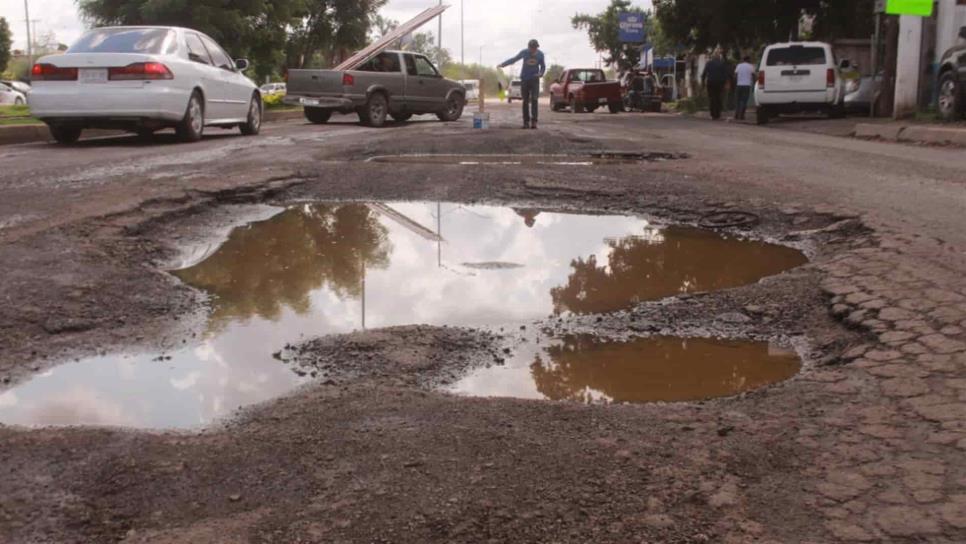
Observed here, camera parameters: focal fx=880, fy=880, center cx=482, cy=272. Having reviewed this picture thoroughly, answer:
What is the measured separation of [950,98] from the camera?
14.4 meters

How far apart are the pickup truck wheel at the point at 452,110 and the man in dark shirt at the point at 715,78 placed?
6.31 meters

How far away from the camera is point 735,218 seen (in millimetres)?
6305

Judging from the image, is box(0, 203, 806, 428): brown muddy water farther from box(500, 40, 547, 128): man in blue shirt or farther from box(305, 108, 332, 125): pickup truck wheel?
box(305, 108, 332, 125): pickup truck wheel

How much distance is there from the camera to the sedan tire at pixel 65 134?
1125 cm

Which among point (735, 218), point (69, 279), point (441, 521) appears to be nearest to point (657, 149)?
point (735, 218)

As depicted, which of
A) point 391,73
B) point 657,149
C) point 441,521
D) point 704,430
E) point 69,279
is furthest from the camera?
point 391,73

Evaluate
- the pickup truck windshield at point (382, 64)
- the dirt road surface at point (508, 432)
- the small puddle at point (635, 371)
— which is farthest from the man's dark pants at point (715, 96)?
the small puddle at point (635, 371)

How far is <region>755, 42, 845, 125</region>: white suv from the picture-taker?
739 inches

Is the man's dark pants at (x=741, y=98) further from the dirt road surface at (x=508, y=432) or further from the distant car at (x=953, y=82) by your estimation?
the dirt road surface at (x=508, y=432)

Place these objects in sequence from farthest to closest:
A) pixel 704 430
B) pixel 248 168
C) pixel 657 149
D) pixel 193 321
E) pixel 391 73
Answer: pixel 391 73
pixel 657 149
pixel 248 168
pixel 193 321
pixel 704 430

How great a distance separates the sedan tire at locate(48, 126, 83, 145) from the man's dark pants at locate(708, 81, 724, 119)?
15663 millimetres

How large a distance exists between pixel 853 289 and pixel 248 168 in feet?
19.7

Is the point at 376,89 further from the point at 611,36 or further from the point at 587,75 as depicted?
the point at 611,36

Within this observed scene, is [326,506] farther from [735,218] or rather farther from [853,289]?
[735,218]
